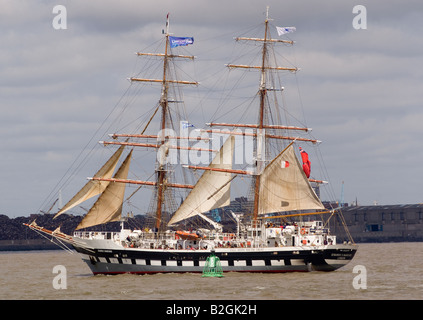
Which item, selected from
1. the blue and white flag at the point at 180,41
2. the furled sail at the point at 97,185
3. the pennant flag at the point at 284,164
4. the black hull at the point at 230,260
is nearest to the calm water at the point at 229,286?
the black hull at the point at 230,260

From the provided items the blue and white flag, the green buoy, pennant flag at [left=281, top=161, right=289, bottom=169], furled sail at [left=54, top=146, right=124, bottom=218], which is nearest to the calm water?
the green buoy

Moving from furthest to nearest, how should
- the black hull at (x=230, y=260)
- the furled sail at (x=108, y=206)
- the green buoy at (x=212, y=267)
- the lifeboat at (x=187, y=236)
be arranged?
1. the furled sail at (x=108, y=206)
2. the lifeboat at (x=187, y=236)
3. the black hull at (x=230, y=260)
4. the green buoy at (x=212, y=267)

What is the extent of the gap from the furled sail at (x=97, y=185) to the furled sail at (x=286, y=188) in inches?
670

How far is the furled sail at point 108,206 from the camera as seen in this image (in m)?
96.9

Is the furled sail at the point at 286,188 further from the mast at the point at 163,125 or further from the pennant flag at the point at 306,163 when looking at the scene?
the mast at the point at 163,125

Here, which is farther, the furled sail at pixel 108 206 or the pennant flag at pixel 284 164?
the furled sail at pixel 108 206

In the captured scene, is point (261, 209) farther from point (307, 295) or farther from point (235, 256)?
point (307, 295)

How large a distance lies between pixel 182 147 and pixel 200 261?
50.7 feet

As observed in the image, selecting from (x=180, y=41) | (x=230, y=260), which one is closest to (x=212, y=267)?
(x=230, y=260)

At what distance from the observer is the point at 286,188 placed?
3740 inches

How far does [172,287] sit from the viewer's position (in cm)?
7519

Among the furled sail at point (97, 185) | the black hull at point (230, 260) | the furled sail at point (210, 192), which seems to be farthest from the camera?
the furled sail at point (210, 192)
